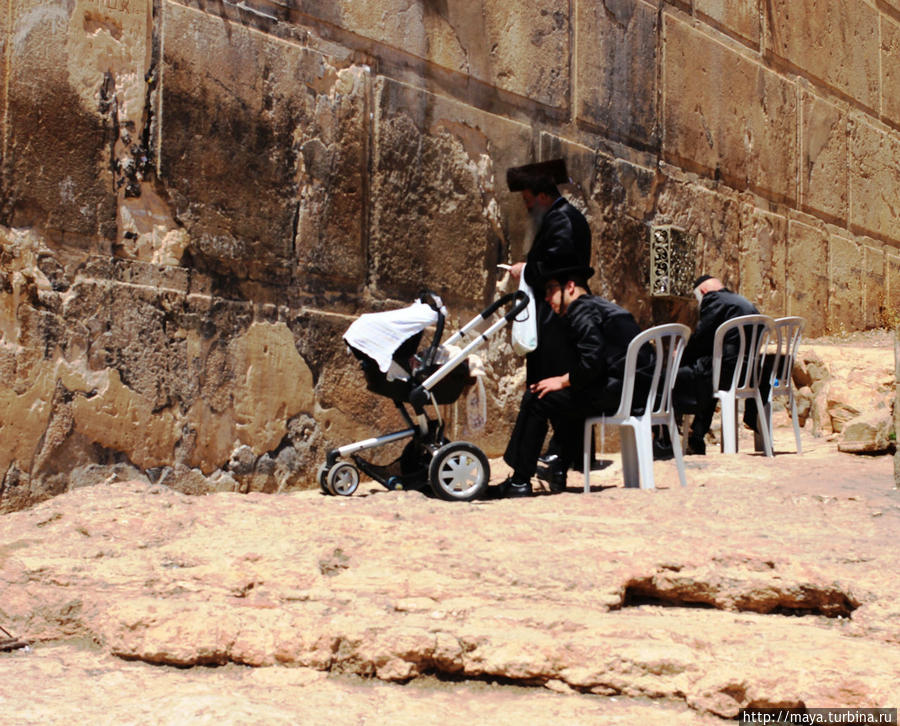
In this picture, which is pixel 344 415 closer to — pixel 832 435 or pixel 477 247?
pixel 477 247

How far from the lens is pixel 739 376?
20.8 feet

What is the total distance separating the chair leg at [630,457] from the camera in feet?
16.5

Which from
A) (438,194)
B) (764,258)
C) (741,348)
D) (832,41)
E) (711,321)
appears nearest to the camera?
(438,194)

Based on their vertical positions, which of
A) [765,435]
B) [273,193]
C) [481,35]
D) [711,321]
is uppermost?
[481,35]

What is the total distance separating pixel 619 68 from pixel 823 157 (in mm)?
3251

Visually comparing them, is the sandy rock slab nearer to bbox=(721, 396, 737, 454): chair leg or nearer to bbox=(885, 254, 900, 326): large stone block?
bbox=(721, 396, 737, 454): chair leg

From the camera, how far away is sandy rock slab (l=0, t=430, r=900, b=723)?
2391mm

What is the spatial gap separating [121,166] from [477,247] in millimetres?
2298

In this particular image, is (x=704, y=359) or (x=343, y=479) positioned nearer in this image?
(x=343, y=479)

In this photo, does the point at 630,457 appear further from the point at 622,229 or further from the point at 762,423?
the point at 622,229

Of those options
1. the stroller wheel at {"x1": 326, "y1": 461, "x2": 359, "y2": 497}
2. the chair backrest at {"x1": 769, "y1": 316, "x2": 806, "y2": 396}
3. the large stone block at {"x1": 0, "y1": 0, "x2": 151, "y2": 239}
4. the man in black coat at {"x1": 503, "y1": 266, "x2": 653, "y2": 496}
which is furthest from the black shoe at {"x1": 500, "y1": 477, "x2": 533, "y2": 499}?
the chair backrest at {"x1": 769, "y1": 316, "x2": 806, "y2": 396}

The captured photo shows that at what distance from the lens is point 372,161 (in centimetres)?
561

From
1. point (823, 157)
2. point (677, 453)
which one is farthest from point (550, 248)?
point (823, 157)

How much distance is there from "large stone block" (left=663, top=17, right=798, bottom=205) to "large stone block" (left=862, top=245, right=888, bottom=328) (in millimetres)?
1589
